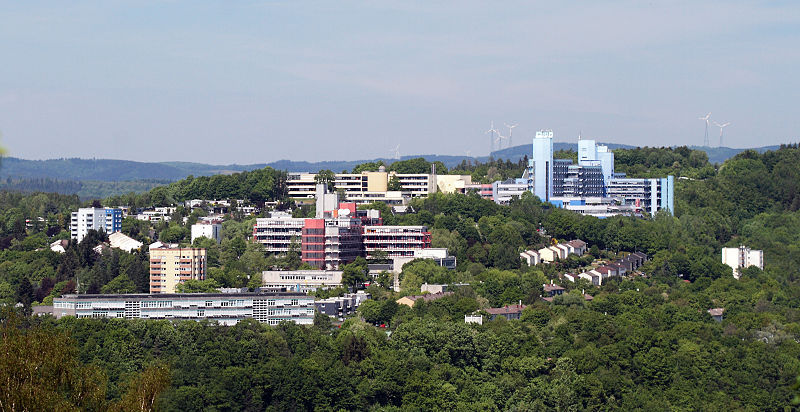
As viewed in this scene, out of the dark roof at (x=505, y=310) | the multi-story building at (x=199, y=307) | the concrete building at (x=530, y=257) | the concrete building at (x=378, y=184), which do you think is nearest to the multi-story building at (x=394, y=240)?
the concrete building at (x=530, y=257)

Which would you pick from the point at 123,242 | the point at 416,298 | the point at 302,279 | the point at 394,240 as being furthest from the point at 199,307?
the point at 123,242

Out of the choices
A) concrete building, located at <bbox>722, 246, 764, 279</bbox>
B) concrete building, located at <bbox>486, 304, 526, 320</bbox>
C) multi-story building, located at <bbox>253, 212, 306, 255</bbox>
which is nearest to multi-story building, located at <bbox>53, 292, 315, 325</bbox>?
concrete building, located at <bbox>486, 304, 526, 320</bbox>

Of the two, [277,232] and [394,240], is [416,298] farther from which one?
[277,232]

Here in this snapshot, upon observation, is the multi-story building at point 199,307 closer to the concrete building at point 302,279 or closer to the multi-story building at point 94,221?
the concrete building at point 302,279

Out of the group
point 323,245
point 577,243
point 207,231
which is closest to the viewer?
point 323,245

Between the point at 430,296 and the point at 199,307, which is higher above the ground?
the point at 430,296

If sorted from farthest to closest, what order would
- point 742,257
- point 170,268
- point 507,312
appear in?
point 742,257, point 170,268, point 507,312

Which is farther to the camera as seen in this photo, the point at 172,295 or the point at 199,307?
the point at 172,295
